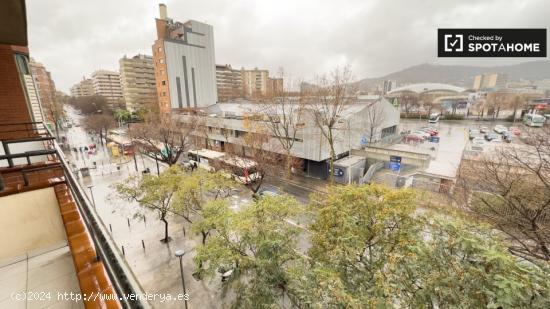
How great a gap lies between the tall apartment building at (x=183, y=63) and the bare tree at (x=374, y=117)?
30.0 m

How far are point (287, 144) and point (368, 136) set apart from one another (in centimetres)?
1048

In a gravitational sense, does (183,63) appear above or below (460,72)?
below

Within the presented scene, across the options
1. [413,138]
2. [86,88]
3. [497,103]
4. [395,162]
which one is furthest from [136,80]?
[497,103]

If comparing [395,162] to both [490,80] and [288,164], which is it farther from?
[490,80]

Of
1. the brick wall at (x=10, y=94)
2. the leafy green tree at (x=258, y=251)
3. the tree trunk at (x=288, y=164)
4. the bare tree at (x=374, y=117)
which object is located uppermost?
the brick wall at (x=10, y=94)

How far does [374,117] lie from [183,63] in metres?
33.5

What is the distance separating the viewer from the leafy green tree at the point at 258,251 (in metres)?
5.34

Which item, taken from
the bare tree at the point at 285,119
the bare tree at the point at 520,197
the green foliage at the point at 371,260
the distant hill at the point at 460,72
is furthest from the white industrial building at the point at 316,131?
the distant hill at the point at 460,72

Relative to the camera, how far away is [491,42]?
13320mm

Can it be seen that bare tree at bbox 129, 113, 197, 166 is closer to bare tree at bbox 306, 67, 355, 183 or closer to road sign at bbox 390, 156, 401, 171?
bare tree at bbox 306, 67, 355, 183

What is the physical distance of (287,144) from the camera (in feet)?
63.5

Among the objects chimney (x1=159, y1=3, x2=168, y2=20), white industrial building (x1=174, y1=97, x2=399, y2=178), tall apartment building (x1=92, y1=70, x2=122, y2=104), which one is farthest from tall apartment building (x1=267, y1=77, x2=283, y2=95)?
tall apartment building (x1=92, y1=70, x2=122, y2=104)

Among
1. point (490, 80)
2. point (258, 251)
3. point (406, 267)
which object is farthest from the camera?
point (490, 80)

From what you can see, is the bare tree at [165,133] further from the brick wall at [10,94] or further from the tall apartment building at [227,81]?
the tall apartment building at [227,81]
